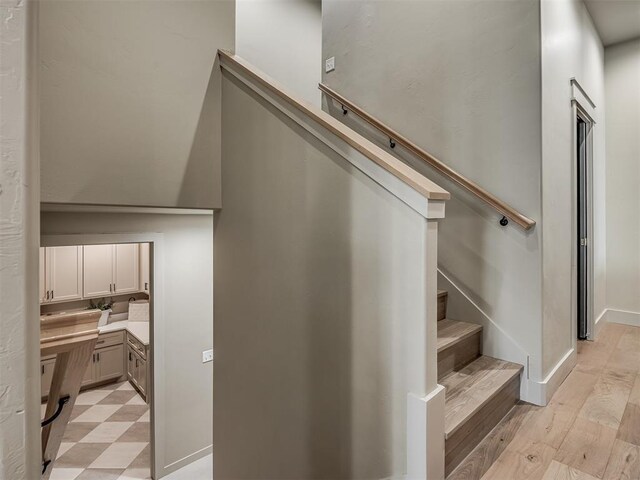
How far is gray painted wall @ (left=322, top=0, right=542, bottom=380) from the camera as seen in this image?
2.18 metres

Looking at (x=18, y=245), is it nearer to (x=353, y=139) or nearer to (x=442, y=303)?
(x=353, y=139)

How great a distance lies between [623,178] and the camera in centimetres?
382

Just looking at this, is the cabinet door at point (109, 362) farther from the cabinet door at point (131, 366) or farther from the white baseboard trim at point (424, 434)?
the white baseboard trim at point (424, 434)

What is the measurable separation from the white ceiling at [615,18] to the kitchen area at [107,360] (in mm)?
5126

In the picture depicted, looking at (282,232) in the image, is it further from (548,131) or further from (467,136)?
(548,131)

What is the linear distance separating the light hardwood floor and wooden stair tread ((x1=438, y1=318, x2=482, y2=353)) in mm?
457

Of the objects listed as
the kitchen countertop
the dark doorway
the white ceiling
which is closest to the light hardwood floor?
the dark doorway

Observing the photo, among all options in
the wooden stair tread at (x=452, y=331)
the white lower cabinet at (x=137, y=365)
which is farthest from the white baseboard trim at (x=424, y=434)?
the white lower cabinet at (x=137, y=365)

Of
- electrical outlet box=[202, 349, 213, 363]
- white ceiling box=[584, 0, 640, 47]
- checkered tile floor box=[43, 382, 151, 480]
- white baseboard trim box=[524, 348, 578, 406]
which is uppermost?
white ceiling box=[584, 0, 640, 47]

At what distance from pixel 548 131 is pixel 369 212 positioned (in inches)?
60.2

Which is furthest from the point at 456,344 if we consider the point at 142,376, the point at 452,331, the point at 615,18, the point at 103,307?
the point at 103,307

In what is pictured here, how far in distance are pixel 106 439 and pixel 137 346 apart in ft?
4.40

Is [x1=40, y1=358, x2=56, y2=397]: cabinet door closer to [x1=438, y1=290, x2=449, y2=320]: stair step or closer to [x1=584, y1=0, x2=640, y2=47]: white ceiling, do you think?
[x1=438, y1=290, x2=449, y2=320]: stair step

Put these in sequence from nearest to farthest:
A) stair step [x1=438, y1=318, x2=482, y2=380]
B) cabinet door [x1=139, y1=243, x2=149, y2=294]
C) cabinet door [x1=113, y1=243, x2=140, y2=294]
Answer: stair step [x1=438, y1=318, x2=482, y2=380], cabinet door [x1=113, y1=243, x2=140, y2=294], cabinet door [x1=139, y1=243, x2=149, y2=294]
